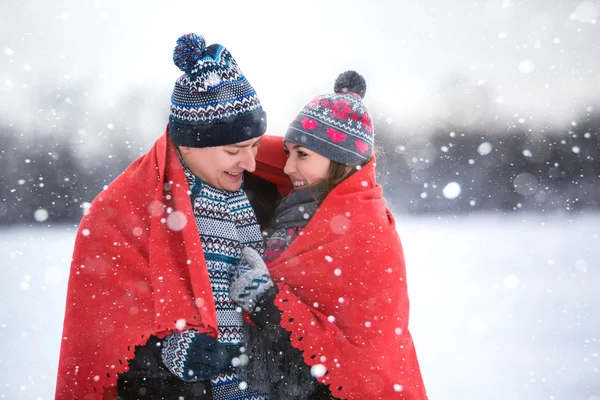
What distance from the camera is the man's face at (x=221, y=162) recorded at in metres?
2.26

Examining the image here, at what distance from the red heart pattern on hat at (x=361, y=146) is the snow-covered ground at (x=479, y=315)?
8.13ft

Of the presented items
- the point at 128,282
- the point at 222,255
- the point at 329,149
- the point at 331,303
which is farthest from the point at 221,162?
the point at 331,303

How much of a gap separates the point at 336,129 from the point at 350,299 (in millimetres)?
750

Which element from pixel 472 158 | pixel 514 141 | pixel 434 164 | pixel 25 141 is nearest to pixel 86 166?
pixel 25 141

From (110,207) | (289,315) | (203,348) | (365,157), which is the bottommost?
(203,348)

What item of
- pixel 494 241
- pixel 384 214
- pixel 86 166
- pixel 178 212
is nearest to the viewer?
pixel 178 212

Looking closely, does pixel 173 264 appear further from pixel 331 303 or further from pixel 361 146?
pixel 361 146

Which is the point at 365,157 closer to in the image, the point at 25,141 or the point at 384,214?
the point at 384,214

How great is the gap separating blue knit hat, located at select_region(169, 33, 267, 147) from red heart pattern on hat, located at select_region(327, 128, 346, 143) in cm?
34

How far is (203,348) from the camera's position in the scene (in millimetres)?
1972

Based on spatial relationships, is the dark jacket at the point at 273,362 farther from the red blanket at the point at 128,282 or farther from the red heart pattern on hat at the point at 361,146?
the red heart pattern on hat at the point at 361,146

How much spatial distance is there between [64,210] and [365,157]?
14659 millimetres

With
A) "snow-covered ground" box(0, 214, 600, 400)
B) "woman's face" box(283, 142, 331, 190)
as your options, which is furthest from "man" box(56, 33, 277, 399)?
"snow-covered ground" box(0, 214, 600, 400)

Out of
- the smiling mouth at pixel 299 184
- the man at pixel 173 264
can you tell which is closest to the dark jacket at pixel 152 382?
the man at pixel 173 264
